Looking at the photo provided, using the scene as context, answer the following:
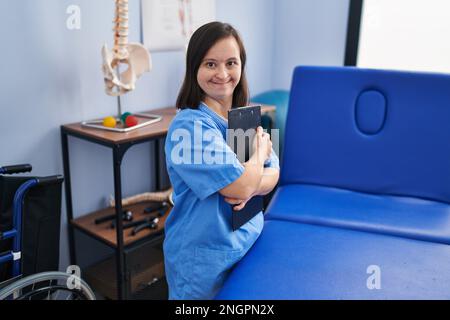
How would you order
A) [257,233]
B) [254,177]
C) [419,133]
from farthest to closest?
[419,133] < [257,233] < [254,177]

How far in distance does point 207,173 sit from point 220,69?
257mm

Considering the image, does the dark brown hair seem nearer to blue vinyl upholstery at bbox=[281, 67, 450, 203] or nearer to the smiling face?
the smiling face

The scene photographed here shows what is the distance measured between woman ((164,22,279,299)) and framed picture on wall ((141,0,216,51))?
3.00ft

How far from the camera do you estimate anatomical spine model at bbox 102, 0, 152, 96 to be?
156 cm

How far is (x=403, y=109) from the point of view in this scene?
1.56m

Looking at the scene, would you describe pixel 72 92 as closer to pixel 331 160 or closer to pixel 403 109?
pixel 331 160

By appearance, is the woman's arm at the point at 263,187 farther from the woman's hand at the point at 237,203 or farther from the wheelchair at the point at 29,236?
the wheelchair at the point at 29,236

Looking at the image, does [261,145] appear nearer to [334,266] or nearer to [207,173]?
[207,173]

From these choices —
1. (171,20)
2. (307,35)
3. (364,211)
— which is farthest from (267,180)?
(307,35)

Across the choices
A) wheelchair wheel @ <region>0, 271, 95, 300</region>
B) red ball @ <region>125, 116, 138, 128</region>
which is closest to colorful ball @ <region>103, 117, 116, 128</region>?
red ball @ <region>125, 116, 138, 128</region>

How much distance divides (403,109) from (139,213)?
1.13 meters

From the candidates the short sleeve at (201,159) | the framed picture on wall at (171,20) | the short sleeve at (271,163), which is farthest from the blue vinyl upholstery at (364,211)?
the framed picture on wall at (171,20)

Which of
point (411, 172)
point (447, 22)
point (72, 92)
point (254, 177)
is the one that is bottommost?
point (411, 172)

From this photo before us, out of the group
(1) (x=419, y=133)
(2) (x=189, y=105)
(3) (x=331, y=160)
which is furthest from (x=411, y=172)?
(2) (x=189, y=105)
